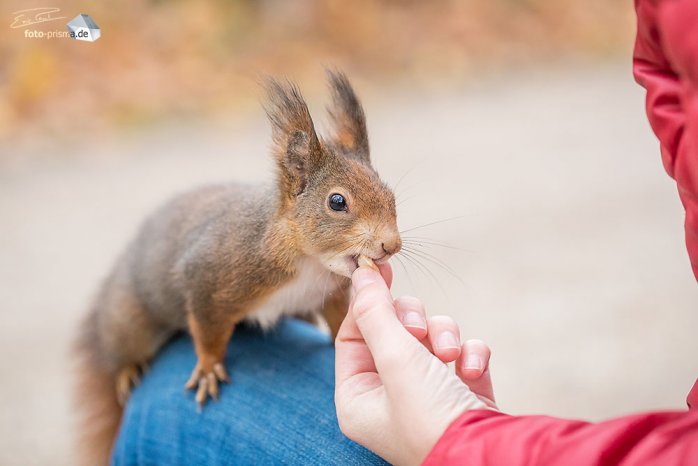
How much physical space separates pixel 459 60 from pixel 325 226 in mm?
3662

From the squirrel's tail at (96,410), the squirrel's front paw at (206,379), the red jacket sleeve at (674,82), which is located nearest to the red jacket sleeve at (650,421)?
the red jacket sleeve at (674,82)

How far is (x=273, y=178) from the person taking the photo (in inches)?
49.5

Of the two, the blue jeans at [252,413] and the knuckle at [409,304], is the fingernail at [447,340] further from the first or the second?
the blue jeans at [252,413]

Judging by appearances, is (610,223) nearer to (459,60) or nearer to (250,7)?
(459,60)

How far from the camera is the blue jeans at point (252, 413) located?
105 cm

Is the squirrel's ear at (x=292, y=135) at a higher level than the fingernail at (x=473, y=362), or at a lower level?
higher

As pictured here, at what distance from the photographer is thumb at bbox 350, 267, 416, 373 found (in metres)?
0.81

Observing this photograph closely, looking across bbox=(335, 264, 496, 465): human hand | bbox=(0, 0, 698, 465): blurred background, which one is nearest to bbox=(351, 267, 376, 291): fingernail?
bbox=(335, 264, 496, 465): human hand

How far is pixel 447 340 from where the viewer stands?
94 centimetres

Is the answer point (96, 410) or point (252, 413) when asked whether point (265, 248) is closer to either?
point (252, 413)

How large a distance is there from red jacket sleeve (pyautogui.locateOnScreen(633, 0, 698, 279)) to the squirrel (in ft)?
1.43

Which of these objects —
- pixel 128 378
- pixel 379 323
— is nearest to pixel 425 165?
pixel 128 378

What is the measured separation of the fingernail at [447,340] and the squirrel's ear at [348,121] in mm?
396

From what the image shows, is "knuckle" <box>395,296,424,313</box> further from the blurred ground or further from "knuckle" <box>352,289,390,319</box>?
the blurred ground
